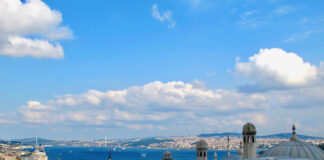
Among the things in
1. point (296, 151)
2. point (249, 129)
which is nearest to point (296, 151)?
point (296, 151)

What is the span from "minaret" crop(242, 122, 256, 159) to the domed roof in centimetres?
154

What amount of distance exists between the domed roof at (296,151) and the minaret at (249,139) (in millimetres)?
1537

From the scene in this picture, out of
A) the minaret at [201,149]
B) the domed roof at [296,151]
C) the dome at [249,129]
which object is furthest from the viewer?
the minaret at [201,149]

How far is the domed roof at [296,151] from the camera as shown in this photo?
29047 mm

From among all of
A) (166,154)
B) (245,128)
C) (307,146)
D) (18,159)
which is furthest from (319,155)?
(18,159)

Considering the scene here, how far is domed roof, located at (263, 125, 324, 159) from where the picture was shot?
29047 millimetres

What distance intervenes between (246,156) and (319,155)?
5792 mm

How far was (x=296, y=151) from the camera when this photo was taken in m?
29.6

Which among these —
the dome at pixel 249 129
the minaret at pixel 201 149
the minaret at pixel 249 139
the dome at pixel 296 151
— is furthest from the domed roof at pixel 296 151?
the minaret at pixel 201 149

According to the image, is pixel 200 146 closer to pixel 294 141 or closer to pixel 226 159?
pixel 294 141

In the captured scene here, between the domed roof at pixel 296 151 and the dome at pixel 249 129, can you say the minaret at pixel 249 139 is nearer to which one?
the dome at pixel 249 129

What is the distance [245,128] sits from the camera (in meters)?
30.4

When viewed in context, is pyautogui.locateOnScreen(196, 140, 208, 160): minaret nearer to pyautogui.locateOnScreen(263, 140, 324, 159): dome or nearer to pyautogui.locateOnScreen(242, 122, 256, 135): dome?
pyautogui.locateOnScreen(242, 122, 256, 135): dome

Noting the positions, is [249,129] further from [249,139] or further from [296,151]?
[296,151]
